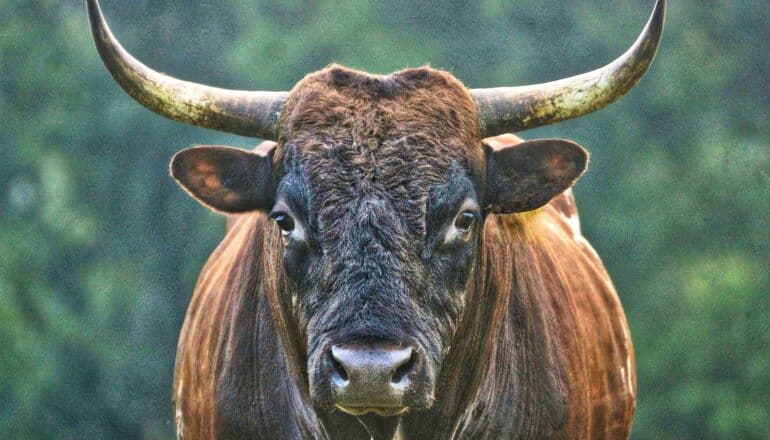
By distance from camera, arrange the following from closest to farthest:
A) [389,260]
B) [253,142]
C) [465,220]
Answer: [389,260], [465,220], [253,142]

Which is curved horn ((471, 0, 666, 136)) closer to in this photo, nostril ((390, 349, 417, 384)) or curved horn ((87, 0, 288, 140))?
curved horn ((87, 0, 288, 140))

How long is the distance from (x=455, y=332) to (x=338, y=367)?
698 mm

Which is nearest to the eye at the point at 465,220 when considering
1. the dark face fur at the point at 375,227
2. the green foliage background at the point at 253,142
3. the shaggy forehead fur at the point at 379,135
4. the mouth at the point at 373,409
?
the dark face fur at the point at 375,227

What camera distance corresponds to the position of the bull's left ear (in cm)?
550

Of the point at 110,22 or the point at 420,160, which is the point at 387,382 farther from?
the point at 110,22

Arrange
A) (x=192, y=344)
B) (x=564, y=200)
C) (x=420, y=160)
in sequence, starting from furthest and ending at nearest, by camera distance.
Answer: (x=564, y=200) → (x=192, y=344) → (x=420, y=160)

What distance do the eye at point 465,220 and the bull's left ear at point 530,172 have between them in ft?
0.74

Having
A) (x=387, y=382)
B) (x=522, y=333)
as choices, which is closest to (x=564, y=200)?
(x=522, y=333)

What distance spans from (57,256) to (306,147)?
13.3 metres

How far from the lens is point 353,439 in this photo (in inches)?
217

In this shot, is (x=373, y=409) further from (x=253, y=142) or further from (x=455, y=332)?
(x=253, y=142)

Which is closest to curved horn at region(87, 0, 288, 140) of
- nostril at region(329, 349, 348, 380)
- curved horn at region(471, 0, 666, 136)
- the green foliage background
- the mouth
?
curved horn at region(471, 0, 666, 136)

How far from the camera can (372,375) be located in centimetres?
467

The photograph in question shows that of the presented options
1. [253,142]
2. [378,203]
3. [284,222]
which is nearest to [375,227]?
[378,203]
